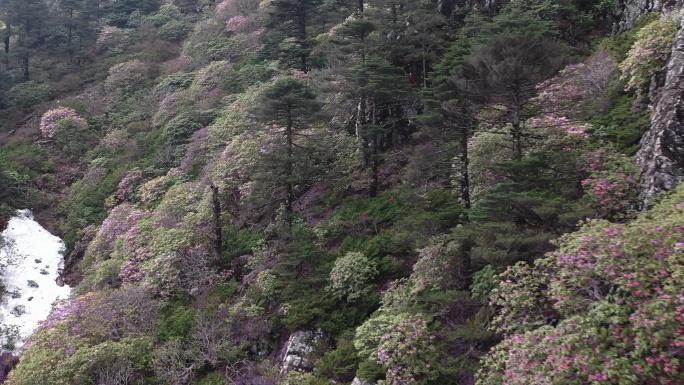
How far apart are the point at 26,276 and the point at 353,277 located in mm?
19785

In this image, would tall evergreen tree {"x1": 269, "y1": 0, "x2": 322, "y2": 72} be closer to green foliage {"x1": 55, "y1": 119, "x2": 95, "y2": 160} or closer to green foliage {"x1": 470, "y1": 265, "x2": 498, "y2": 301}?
green foliage {"x1": 55, "y1": 119, "x2": 95, "y2": 160}

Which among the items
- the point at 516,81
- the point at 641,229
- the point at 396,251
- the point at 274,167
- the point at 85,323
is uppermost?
the point at 516,81

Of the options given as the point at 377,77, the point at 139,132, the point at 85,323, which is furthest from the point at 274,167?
the point at 139,132

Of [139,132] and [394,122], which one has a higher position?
[394,122]

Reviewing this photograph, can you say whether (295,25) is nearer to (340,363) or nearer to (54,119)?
(54,119)

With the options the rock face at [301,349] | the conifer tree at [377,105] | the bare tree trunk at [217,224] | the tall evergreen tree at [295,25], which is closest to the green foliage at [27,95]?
the tall evergreen tree at [295,25]

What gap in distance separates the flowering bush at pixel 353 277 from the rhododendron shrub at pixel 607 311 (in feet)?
18.7

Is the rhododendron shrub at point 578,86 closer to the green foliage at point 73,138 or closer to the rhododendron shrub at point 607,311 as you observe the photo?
the rhododendron shrub at point 607,311

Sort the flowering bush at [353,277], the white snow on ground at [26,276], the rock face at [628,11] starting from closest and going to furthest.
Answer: the flowering bush at [353,277] < the rock face at [628,11] < the white snow on ground at [26,276]

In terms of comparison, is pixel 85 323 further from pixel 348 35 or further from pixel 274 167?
pixel 348 35

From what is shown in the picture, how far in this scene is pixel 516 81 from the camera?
10.7 metres

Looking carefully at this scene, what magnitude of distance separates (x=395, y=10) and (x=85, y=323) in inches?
677

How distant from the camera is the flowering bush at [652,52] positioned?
34.9 ft

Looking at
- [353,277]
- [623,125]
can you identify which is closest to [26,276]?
[353,277]
